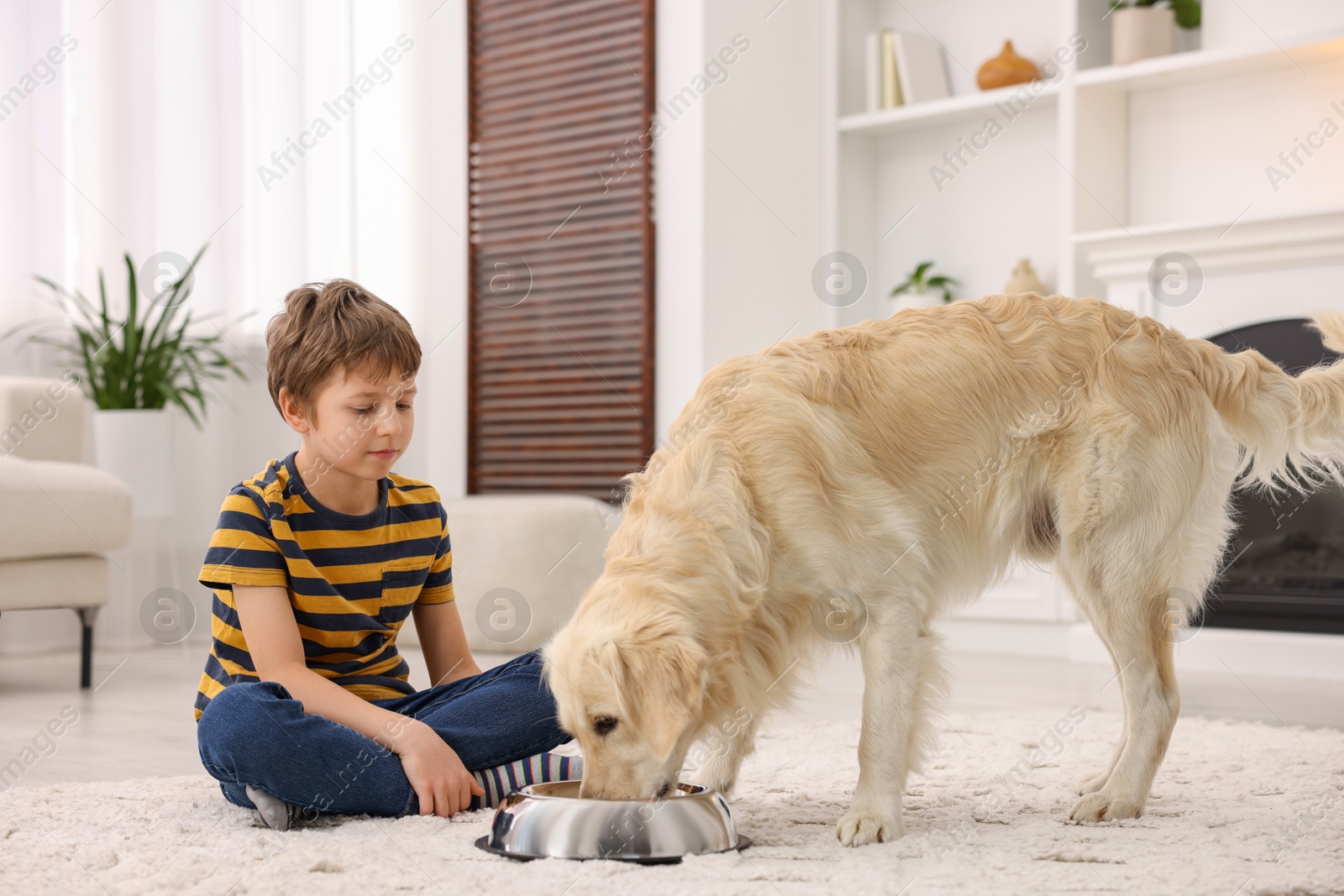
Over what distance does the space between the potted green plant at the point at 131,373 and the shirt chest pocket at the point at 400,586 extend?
261cm

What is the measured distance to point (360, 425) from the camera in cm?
191

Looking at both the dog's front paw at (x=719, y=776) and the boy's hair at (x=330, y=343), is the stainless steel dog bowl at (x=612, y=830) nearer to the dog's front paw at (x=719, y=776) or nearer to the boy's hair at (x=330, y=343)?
the dog's front paw at (x=719, y=776)

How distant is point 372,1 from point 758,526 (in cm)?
466

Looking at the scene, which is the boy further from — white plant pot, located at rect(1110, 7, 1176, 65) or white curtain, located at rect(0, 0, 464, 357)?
white plant pot, located at rect(1110, 7, 1176, 65)

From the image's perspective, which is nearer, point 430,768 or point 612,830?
point 612,830

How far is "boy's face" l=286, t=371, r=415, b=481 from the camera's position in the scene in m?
1.90

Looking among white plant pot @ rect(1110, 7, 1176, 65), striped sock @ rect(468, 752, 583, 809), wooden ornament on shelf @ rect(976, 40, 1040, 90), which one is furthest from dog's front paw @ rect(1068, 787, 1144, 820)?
wooden ornament on shelf @ rect(976, 40, 1040, 90)

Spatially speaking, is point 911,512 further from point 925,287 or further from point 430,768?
point 925,287

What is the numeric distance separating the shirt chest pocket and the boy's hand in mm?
221

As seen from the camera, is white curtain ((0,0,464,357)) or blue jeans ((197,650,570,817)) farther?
white curtain ((0,0,464,357))

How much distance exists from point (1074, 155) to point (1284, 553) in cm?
159

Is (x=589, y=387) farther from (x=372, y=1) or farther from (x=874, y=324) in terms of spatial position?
(x=874, y=324)

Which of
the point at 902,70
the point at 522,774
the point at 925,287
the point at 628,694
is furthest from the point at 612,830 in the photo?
the point at 902,70

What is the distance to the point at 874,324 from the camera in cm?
206
